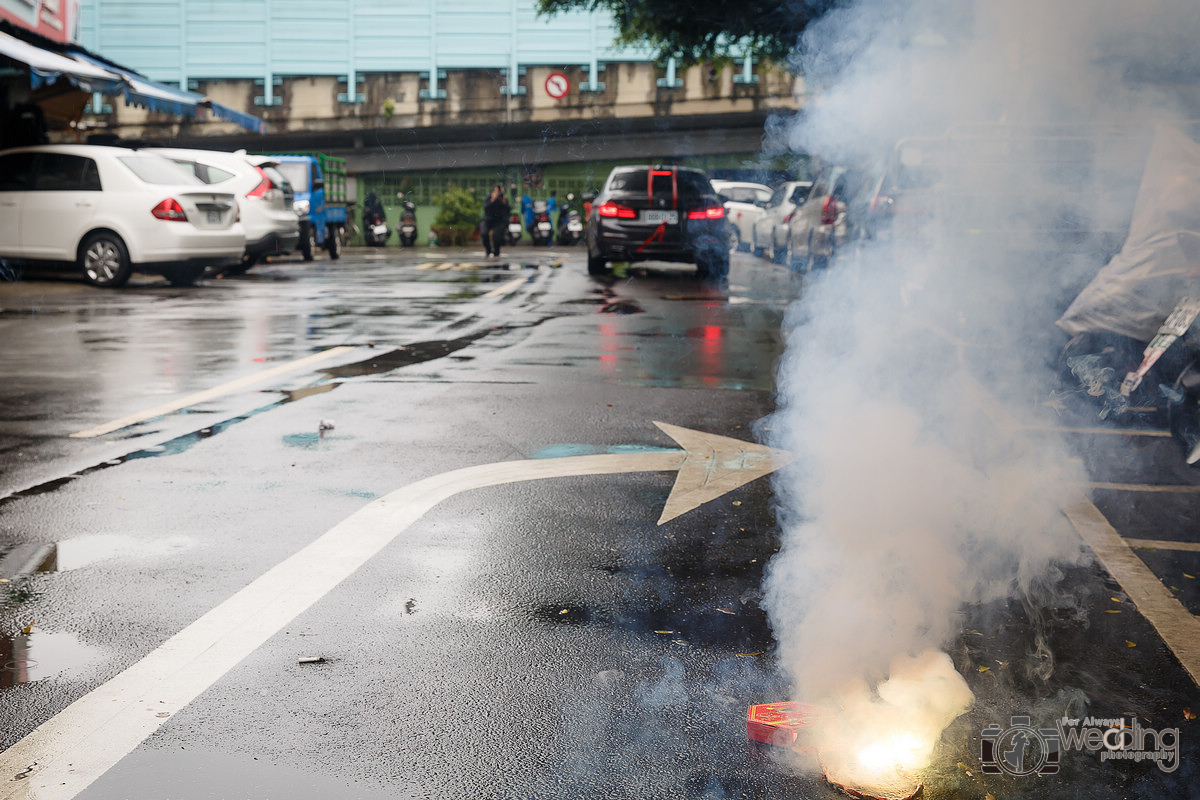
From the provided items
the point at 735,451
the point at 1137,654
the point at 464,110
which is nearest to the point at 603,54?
the point at 464,110

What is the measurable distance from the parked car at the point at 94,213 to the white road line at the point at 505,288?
3951mm

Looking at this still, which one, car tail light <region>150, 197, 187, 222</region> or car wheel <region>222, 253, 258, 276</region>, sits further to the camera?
car wheel <region>222, 253, 258, 276</region>

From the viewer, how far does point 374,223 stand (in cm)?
3575

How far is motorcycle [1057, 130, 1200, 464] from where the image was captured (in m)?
5.70

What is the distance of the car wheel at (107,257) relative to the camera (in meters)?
16.1

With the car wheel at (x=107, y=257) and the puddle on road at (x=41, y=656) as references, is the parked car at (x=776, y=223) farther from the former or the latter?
the puddle on road at (x=41, y=656)

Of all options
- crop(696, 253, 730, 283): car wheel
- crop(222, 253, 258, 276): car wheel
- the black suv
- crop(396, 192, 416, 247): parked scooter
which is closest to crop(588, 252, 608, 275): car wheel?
the black suv

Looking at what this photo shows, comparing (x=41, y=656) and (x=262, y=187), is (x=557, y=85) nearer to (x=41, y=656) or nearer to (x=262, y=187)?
(x=262, y=187)

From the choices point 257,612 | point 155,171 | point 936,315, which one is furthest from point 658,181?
point 257,612

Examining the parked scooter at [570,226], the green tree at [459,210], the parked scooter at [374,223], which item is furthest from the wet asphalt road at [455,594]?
the green tree at [459,210]

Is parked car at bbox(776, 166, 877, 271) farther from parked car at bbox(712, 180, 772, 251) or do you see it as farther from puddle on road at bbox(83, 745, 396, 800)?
parked car at bbox(712, 180, 772, 251)

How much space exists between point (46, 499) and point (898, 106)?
12.2 feet

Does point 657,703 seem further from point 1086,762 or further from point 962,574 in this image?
point 962,574

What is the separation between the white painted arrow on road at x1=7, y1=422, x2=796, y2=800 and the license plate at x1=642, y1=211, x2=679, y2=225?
1243 centimetres
